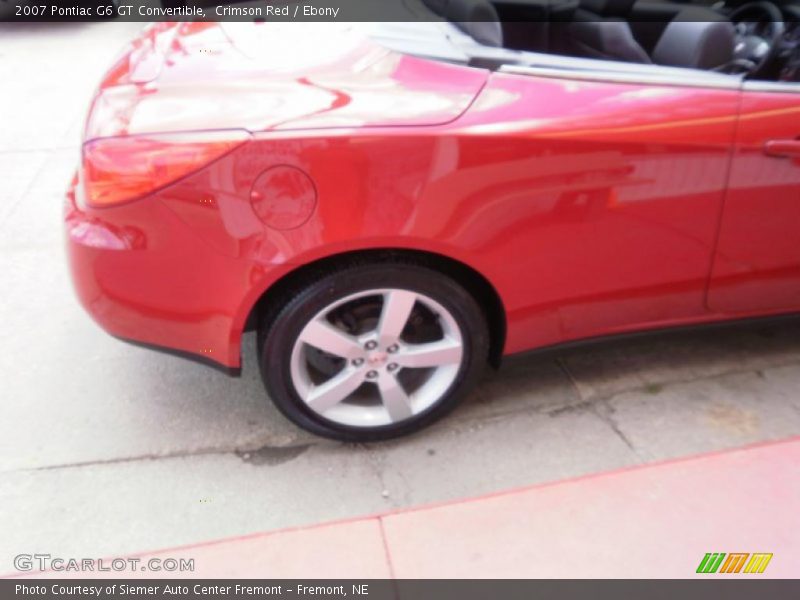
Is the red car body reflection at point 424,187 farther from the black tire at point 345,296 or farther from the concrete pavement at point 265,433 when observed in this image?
the concrete pavement at point 265,433

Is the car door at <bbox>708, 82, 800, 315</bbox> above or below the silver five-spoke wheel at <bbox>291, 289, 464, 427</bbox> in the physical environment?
above

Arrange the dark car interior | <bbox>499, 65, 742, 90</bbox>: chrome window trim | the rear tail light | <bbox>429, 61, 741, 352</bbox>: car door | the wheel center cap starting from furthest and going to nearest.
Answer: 1. the dark car interior
2. the wheel center cap
3. <bbox>499, 65, 742, 90</bbox>: chrome window trim
4. <bbox>429, 61, 741, 352</bbox>: car door
5. the rear tail light

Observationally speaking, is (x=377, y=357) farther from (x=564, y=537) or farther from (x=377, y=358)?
(x=564, y=537)

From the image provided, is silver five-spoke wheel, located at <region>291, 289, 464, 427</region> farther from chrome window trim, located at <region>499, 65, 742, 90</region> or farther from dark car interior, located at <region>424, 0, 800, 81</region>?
dark car interior, located at <region>424, 0, 800, 81</region>

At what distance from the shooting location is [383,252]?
2.12 meters

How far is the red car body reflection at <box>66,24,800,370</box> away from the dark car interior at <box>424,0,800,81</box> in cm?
31

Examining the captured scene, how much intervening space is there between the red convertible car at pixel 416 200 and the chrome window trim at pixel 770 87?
0.02 meters

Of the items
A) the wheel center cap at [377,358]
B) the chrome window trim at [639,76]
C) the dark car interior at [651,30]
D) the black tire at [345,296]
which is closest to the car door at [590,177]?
the chrome window trim at [639,76]

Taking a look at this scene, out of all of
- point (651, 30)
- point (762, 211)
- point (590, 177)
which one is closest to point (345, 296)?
point (590, 177)

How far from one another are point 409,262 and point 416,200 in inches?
8.4

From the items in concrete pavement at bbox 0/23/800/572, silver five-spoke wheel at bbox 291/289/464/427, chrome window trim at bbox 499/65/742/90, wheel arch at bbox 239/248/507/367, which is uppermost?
chrome window trim at bbox 499/65/742/90

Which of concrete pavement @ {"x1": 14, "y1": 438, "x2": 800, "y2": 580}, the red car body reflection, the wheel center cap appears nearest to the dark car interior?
the red car body reflection

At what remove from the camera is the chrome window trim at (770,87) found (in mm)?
2174

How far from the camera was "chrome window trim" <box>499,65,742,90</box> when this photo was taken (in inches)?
84.0
